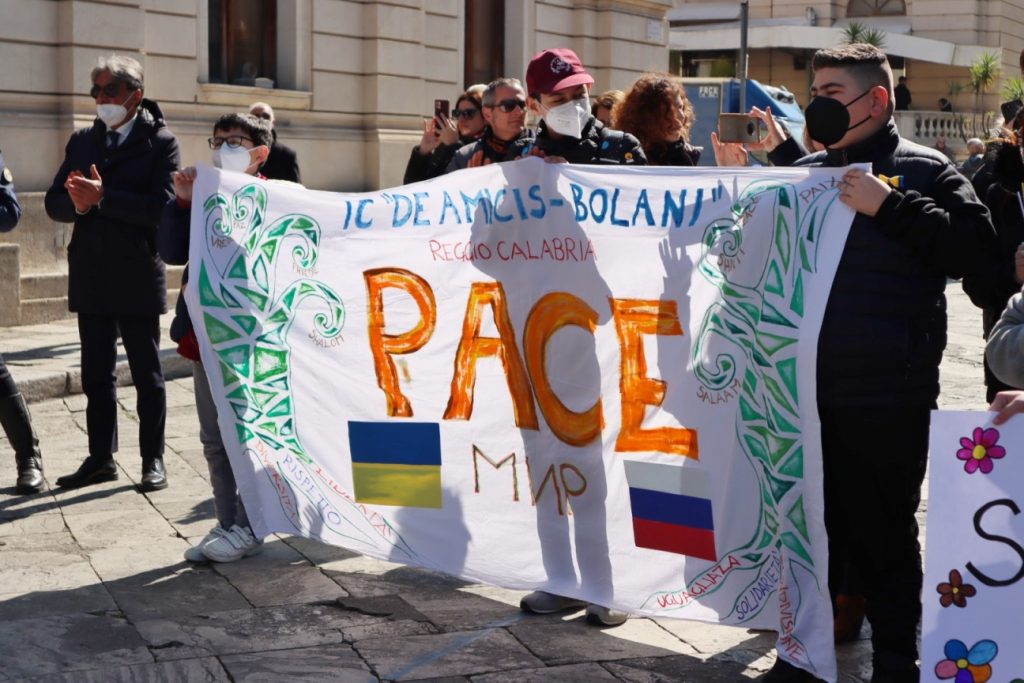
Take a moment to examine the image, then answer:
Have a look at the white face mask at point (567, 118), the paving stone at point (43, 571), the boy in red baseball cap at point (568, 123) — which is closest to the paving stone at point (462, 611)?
the boy in red baseball cap at point (568, 123)

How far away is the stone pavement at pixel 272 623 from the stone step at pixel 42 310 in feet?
19.5

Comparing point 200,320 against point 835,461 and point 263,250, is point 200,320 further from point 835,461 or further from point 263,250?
point 835,461

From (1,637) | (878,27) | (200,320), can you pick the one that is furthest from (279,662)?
(878,27)

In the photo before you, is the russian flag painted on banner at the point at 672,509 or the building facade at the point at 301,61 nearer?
the russian flag painted on banner at the point at 672,509

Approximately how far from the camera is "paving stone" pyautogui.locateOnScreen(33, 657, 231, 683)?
13.9 feet

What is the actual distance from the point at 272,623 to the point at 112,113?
2944 millimetres

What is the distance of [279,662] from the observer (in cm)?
440

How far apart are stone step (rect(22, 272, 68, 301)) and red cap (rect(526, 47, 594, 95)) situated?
25.9ft

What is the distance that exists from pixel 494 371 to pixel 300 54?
37.3 feet

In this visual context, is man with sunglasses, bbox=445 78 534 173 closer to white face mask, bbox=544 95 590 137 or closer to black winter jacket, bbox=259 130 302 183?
white face mask, bbox=544 95 590 137

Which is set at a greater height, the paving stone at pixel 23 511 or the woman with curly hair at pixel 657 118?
the woman with curly hair at pixel 657 118

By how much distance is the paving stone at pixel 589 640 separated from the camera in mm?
4512

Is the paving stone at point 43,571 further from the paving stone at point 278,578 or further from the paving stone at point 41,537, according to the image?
the paving stone at point 278,578

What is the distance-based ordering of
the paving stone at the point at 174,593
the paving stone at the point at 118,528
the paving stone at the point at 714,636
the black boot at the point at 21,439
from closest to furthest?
the paving stone at the point at 714,636 < the paving stone at the point at 174,593 < the paving stone at the point at 118,528 < the black boot at the point at 21,439
